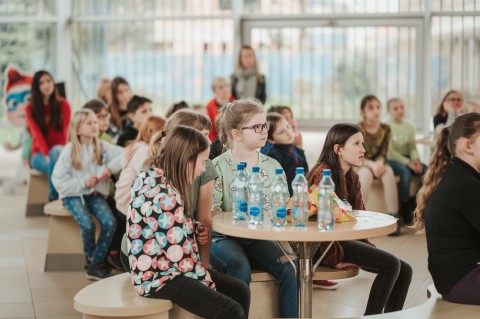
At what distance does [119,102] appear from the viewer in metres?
8.52

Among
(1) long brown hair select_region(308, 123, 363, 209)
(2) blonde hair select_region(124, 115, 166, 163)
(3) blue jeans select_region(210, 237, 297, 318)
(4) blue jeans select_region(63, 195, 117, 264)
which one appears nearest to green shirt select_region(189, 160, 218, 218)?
(3) blue jeans select_region(210, 237, 297, 318)

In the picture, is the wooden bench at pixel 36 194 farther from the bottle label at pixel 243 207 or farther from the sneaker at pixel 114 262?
the bottle label at pixel 243 207

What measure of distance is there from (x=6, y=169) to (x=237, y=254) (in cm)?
898

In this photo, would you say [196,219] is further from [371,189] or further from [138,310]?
[371,189]

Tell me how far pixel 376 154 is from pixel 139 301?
473cm

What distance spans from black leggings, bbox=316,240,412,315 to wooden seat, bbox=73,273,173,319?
1.10 meters

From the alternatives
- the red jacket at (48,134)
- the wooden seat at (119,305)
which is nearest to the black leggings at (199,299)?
the wooden seat at (119,305)

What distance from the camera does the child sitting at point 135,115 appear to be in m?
6.94

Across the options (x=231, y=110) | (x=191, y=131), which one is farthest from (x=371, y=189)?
(x=191, y=131)

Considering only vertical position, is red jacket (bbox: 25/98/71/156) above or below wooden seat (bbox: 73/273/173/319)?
above

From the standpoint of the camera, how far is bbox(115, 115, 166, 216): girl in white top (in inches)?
226

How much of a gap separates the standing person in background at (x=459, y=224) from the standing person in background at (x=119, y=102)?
4.90 meters

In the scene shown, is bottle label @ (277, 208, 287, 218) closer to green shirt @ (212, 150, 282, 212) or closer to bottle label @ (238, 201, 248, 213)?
bottle label @ (238, 201, 248, 213)

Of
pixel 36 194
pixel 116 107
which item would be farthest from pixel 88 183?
pixel 36 194
